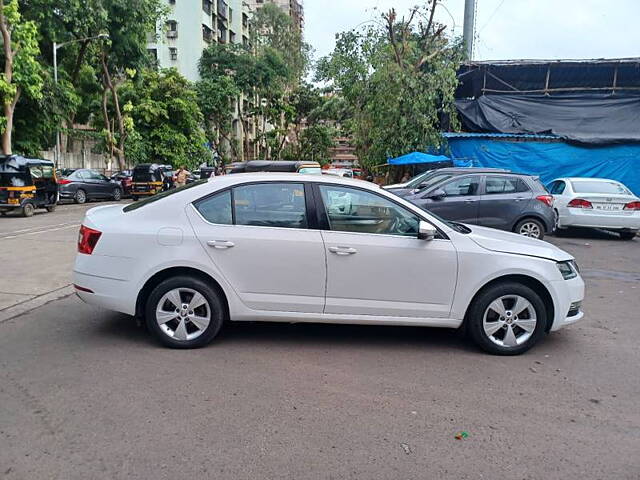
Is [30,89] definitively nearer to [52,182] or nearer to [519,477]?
[52,182]

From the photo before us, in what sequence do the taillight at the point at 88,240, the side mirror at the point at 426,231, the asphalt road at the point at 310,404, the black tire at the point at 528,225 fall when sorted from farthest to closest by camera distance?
the black tire at the point at 528,225 < the taillight at the point at 88,240 < the side mirror at the point at 426,231 < the asphalt road at the point at 310,404

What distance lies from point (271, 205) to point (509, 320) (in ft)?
8.01

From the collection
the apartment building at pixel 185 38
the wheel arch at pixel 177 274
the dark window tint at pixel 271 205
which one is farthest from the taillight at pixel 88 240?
the apartment building at pixel 185 38

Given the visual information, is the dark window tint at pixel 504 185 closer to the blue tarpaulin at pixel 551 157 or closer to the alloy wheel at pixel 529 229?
the alloy wheel at pixel 529 229

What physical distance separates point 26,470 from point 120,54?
2885 cm

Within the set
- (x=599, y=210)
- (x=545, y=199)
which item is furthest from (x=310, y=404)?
(x=599, y=210)

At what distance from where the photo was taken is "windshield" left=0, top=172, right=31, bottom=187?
54.6ft

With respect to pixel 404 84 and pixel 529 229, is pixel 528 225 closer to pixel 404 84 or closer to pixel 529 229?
pixel 529 229

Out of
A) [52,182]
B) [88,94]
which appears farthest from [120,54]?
[52,182]

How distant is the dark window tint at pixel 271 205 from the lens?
496cm

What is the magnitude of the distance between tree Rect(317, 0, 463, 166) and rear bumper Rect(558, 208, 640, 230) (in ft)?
25.6

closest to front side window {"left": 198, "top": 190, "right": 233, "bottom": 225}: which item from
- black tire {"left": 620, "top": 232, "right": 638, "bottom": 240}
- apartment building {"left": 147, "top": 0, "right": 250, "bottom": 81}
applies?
black tire {"left": 620, "top": 232, "right": 638, "bottom": 240}

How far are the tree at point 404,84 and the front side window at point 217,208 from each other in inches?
616

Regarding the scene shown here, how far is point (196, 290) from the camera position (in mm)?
4852
